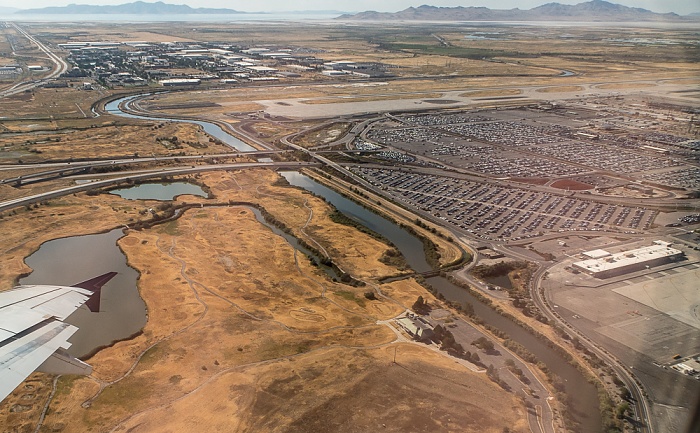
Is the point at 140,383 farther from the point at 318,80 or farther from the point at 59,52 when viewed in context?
the point at 59,52

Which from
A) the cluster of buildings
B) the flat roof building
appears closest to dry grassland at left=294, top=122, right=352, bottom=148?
the flat roof building

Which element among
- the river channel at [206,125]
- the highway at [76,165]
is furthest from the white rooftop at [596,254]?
the river channel at [206,125]

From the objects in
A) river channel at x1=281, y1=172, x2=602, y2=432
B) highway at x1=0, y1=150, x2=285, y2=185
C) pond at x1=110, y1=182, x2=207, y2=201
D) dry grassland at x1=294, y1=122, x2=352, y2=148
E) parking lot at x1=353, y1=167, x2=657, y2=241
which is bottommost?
pond at x1=110, y1=182, x2=207, y2=201

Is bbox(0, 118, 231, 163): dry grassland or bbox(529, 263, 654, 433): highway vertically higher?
bbox(0, 118, 231, 163): dry grassland

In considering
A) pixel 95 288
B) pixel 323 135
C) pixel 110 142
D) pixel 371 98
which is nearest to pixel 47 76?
Result: pixel 110 142

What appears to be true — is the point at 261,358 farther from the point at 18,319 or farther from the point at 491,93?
the point at 491,93

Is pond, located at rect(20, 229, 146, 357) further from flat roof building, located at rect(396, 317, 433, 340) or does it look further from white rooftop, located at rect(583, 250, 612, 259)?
white rooftop, located at rect(583, 250, 612, 259)

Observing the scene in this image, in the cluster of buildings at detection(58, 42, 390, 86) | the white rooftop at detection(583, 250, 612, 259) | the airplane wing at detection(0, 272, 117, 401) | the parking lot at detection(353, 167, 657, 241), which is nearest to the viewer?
the airplane wing at detection(0, 272, 117, 401)

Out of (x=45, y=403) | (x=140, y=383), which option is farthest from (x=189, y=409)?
(x=45, y=403)
